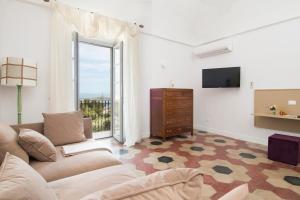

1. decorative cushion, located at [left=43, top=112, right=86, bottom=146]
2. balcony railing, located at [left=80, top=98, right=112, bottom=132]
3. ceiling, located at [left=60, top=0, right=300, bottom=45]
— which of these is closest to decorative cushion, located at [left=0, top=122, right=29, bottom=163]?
decorative cushion, located at [left=43, top=112, right=86, bottom=146]

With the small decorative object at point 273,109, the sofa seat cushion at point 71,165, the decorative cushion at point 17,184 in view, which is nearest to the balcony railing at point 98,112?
the sofa seat cushion at point 71,165

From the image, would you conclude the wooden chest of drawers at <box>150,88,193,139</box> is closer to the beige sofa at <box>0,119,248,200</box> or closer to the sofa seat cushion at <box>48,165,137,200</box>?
the beige sofa at <box>0,119,248,200</box>

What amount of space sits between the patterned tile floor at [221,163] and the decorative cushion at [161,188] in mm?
1148

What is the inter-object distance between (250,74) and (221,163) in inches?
89.3

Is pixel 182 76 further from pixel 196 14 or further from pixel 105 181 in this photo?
pixel 105 181

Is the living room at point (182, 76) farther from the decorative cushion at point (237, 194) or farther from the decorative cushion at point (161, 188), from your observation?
the decorative cushion at point (237, 194)

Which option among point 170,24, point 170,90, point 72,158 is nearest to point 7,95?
point 72,158

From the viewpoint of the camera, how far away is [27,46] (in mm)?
2713

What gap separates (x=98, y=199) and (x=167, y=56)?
4356mm

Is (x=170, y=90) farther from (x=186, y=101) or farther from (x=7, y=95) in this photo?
(x=7, y=95)

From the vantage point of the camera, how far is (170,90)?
3.88m

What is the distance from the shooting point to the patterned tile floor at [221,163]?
1988 mm

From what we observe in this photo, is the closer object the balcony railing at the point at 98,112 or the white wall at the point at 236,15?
the white wall at the point at 236,15

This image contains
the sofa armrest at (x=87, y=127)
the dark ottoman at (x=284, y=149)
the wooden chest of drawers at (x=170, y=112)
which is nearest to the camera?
the sofa armrest at (x=87, y=127)
